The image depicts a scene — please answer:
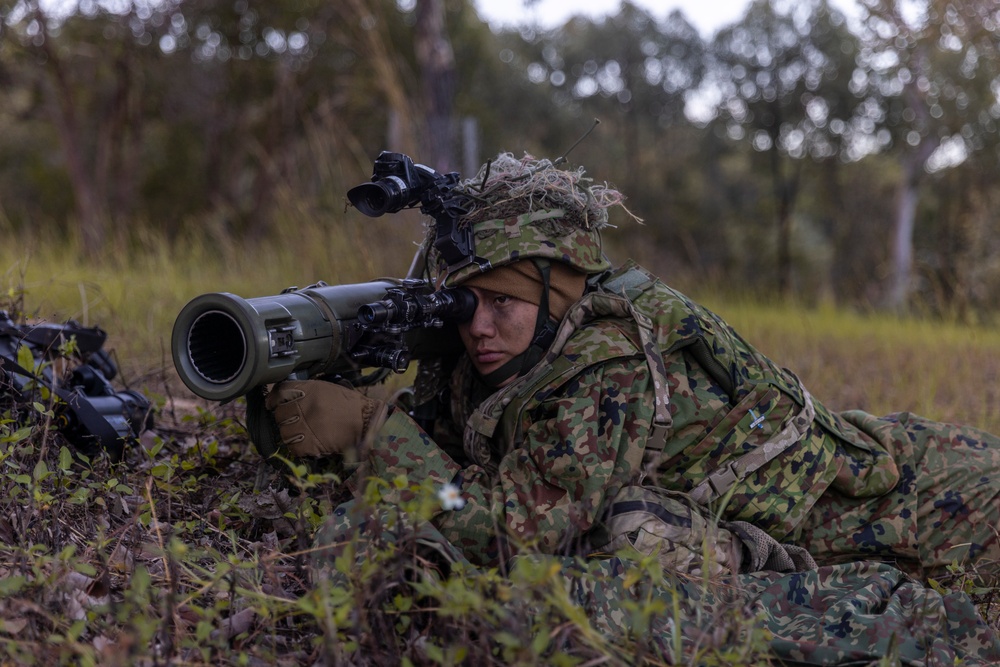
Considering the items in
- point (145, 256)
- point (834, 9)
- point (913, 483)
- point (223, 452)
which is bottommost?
point (913, 483)

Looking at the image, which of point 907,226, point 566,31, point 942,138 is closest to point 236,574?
point 907,226

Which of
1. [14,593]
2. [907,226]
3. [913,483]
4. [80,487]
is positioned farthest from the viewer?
[907,226]

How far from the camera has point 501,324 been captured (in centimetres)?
283

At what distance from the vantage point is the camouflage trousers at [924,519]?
2977 millimetres

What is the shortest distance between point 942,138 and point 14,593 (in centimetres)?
2404

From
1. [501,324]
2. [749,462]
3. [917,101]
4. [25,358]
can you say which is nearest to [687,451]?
[749,462]

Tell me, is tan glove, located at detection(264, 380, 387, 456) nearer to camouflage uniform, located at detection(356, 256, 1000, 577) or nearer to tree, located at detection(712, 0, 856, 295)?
camouflage uniform, located at detection(356, 256, 1000, 577)

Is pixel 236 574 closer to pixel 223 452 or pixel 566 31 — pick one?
pixel 223 452

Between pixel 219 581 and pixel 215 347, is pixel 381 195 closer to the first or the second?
pixel 215 347

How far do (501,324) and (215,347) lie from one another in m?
0.90

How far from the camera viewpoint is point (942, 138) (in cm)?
2189

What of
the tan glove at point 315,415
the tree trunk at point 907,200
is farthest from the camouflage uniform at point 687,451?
the tree trunk at point 907,200

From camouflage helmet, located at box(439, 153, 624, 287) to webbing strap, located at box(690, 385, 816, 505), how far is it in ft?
2.52

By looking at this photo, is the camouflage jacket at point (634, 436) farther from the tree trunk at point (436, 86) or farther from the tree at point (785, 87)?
the tree at point (785, 87)
